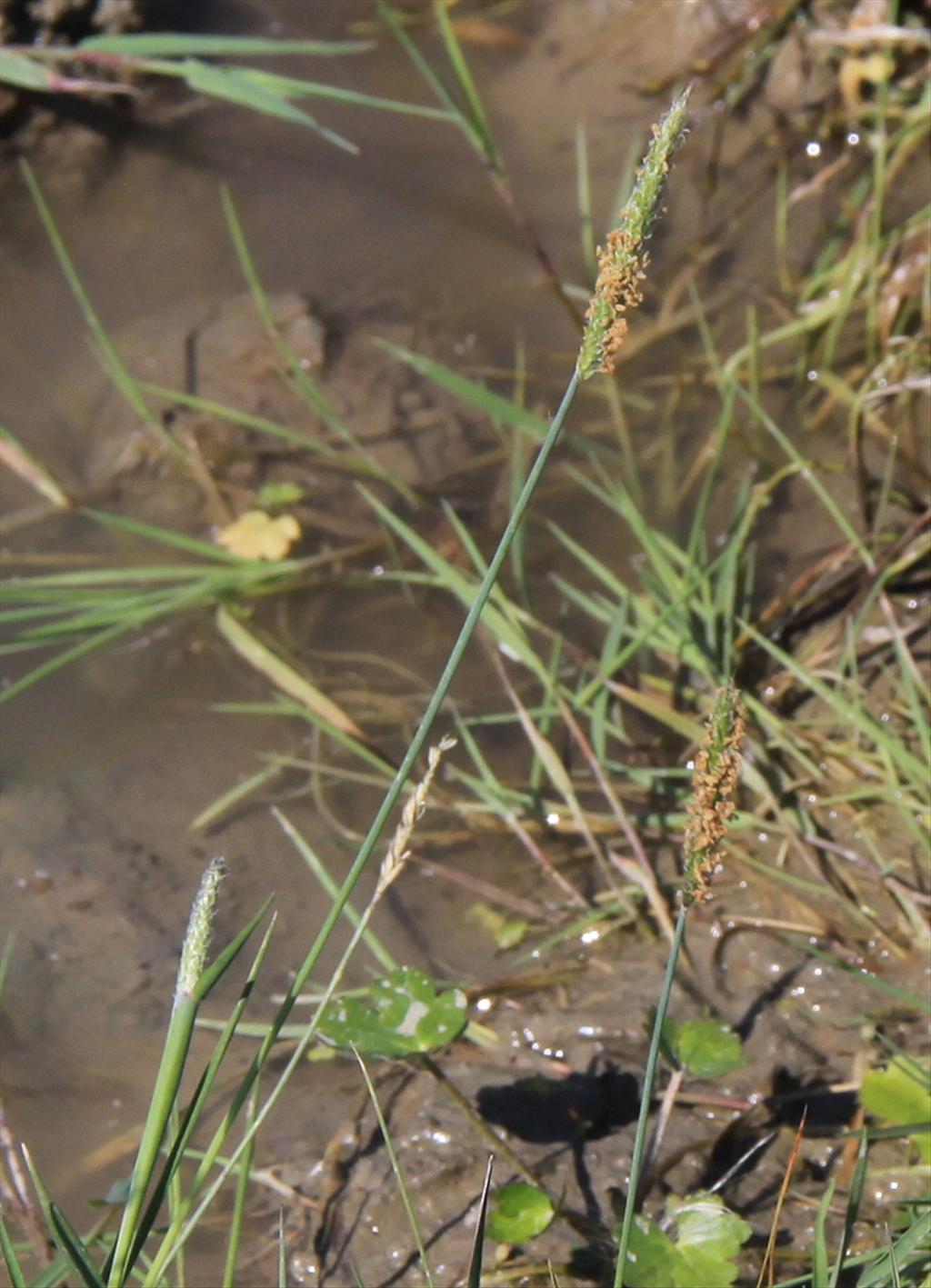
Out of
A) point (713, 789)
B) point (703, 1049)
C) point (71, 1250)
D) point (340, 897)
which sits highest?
point (713, 789)

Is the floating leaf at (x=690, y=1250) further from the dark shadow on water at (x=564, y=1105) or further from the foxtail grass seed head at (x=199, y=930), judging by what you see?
the foxtail grass seed head at (x=199, y=930)

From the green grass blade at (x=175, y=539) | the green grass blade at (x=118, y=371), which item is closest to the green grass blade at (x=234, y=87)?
the green grass blade at (x=118, y=371)

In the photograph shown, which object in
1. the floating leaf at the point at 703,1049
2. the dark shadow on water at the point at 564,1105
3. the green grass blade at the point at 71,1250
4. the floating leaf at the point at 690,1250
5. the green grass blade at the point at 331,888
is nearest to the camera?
the green grass blade at the point at 71,1250

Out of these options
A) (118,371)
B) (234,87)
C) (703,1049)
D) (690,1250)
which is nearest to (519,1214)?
(690,1250)

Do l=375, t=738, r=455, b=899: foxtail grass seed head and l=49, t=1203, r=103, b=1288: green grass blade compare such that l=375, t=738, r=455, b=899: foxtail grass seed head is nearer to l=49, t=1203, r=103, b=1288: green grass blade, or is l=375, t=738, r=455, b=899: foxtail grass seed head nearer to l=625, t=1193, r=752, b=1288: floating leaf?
l=49, t=1203, r=103, b=1288: green grass blade

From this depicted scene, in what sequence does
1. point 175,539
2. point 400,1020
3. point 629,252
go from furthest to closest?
point 175,539, point 400,1020, point 629,252

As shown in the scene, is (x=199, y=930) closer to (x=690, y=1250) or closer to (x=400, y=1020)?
(x=400, y=1020)


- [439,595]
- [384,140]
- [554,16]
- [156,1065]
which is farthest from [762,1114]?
[554,16]

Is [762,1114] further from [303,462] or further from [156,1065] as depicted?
[303,462]
